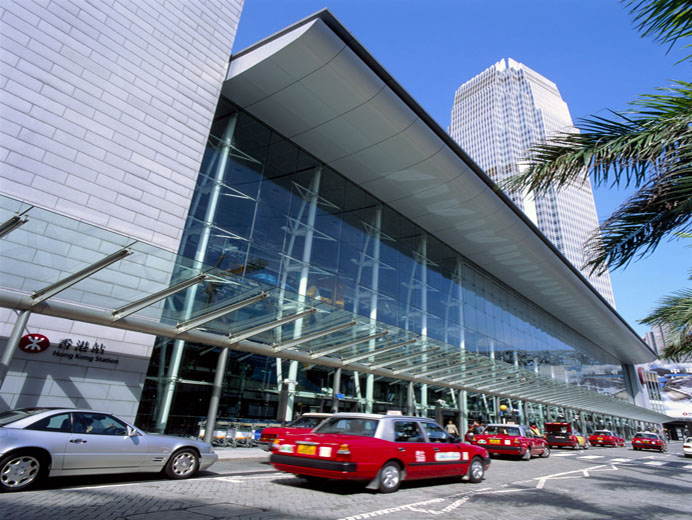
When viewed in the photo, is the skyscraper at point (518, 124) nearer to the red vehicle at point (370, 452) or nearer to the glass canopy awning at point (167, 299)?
the glass canopy awning at point (167, 299)

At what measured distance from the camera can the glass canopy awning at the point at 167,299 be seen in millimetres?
7824

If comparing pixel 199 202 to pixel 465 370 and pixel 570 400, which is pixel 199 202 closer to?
pixel 465 370

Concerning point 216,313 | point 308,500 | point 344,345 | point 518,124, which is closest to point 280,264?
point 344,345

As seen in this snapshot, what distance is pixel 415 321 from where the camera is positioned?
2316 centimetres

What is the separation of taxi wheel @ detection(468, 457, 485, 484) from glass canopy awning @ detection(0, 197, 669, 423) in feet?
16.4

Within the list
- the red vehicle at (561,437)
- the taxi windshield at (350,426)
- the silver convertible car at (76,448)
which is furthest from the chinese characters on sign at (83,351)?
the red vehicle at (561,437)

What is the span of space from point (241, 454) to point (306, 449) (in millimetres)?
6160

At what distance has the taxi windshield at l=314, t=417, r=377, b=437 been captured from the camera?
7695 millimetres

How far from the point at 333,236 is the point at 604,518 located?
593 inches

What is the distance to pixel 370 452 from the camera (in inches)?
280

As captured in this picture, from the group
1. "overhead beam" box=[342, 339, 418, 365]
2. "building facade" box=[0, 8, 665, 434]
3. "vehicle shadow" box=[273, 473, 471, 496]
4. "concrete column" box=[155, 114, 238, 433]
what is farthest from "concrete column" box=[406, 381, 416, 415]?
"concrete column" box=[155, 114, 238, 433]

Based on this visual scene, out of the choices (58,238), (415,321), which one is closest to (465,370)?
(415,321)

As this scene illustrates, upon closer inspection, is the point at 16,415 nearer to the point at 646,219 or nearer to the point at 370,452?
the point at 370,452

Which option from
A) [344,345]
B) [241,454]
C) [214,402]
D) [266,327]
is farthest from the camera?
[344,345]
